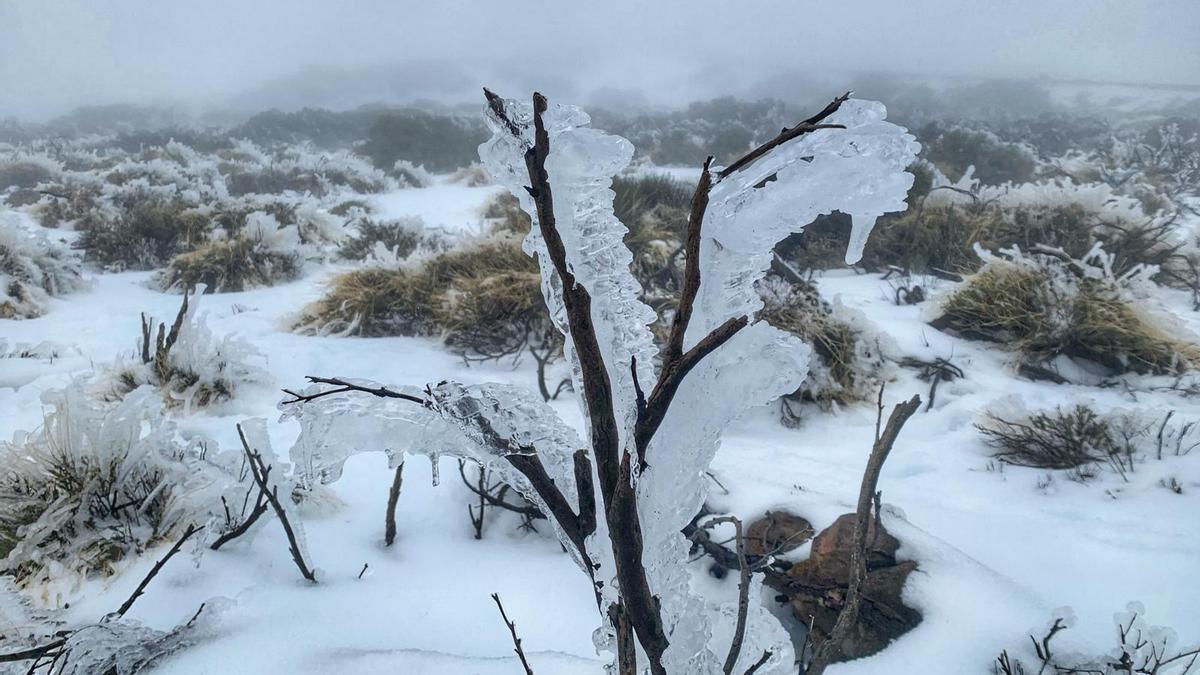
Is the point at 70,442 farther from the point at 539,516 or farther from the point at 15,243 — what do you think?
the point at 15,243

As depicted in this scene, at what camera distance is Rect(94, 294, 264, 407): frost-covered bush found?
7.55 ft

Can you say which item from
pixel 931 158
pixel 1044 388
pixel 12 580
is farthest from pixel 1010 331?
pixel 931 158

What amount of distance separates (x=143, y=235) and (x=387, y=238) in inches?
92.9

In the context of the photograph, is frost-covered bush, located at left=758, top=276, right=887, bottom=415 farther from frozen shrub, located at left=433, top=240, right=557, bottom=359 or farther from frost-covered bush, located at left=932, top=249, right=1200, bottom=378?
frozen shrub, located at left=433, top=240, right=557, bottom=359

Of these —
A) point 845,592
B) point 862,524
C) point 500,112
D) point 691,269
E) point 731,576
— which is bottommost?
point 731,576

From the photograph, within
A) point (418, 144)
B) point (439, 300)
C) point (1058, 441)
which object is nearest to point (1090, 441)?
point (1058, 441)

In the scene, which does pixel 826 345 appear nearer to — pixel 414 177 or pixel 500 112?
pixel 500 112

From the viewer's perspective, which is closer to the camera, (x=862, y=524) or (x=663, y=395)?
(x=663, y=395)

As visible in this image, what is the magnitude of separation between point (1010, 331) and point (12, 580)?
374 centimetres

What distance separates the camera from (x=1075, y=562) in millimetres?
1320

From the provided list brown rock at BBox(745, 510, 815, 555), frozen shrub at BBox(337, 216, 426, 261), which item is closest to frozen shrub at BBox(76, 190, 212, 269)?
frozen shrub at BBox(337, 216, 426, 261)

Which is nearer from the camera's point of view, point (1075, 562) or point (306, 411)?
point (306, 411)

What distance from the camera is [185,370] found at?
92.9 inches

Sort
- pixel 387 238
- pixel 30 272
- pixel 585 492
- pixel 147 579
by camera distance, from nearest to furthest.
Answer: pixel 585 492 < pixel 147 579 < pixel 30 272 < pixel 387 238
